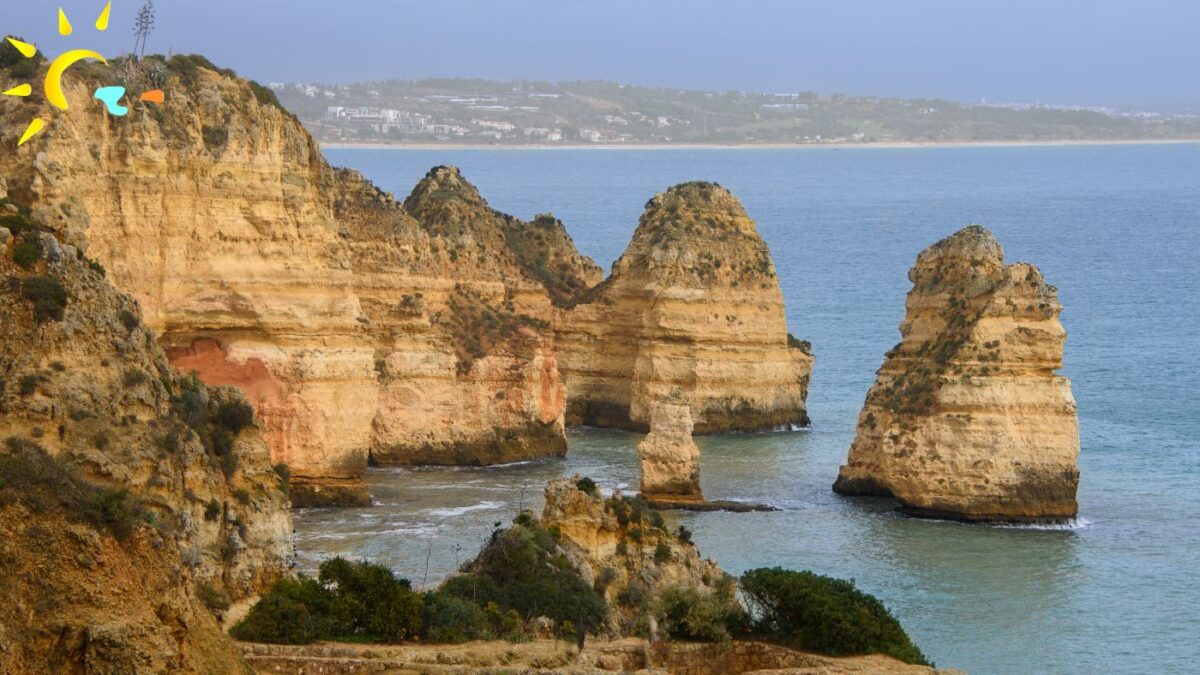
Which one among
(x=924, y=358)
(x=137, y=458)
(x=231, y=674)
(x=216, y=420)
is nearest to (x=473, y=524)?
(x=924, y=358)

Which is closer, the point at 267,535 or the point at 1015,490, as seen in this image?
the point at 267,535

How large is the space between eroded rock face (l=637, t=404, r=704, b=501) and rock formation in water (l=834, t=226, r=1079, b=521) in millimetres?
4381

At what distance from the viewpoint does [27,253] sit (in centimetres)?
2986

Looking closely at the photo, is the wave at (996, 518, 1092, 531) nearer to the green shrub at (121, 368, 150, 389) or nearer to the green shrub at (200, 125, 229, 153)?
the green shrub at (200, 125, 229, 153)

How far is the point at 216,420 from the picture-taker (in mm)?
33750

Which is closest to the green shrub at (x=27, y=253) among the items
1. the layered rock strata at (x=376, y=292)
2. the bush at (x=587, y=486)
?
the layered rock strata at (x=376, y=292)

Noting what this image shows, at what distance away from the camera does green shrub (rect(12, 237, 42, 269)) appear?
1171 inches

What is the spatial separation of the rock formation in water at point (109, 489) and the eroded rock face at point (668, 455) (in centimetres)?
1886

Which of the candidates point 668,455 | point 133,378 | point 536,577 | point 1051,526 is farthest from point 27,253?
point 1051,526

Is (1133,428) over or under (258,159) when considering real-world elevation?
under

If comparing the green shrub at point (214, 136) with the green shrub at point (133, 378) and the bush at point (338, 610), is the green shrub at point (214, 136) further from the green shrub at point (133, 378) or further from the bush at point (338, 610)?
the bush at point (338, 610)

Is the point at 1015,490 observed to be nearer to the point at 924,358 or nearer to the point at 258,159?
the point at 924,358

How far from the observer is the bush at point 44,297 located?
2923 cm

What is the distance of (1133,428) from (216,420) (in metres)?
43.5
